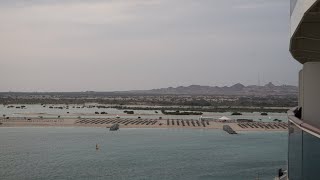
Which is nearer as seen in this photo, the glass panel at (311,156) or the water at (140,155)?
the glass panel at (311,156)

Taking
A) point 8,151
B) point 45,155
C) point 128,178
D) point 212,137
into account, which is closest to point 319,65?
point 128,178

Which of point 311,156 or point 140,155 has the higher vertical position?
point 311,156

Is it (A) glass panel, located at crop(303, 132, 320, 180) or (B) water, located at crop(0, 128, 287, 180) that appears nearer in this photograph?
(A) glass panel, located at crop(303, 132, 320, 180)

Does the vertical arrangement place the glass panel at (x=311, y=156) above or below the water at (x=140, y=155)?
above

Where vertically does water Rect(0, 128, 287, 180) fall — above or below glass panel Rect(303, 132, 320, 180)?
below

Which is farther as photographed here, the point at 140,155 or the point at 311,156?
the point at 140,155
